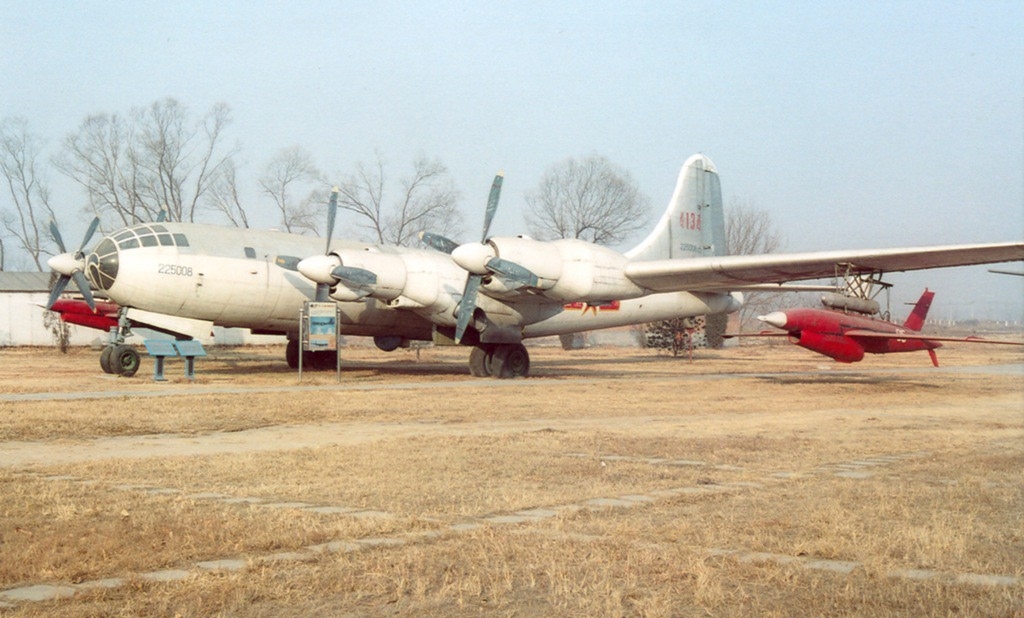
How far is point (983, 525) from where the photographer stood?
838 centimetres

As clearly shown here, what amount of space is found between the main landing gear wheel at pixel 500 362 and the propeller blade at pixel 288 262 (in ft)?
21.2

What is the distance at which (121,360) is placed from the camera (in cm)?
2827

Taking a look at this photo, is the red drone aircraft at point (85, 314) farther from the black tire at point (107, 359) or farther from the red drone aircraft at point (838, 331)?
the red drone aircraft at point (838, 331)

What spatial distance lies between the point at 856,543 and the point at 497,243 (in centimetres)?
2074

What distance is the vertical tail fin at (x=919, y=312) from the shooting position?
3556 cm

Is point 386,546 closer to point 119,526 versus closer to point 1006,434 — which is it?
point 119,526

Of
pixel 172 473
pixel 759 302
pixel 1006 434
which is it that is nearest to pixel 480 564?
pixel 172 473

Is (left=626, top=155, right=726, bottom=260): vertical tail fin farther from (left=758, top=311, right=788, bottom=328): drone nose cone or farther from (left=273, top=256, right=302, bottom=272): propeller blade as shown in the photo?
(left=273, top=256, right=302, bottom=272): propeller blade

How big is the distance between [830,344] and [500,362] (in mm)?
10371

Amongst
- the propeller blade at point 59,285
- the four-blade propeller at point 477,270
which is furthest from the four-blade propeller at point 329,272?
the propeller blade at point 59,285

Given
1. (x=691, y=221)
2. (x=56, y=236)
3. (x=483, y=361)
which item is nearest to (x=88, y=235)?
(x=56, y=236)

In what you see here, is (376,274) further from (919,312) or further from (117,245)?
(919,312)

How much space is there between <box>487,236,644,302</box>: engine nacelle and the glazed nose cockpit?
30.8 ft

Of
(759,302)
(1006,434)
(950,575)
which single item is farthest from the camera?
(759,302)
